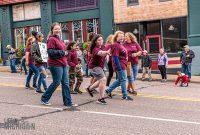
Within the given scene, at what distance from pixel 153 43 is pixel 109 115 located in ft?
52.6

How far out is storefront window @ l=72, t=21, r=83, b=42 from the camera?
26881mm

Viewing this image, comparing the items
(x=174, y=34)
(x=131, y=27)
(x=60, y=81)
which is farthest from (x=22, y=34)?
(x=60, y=81)

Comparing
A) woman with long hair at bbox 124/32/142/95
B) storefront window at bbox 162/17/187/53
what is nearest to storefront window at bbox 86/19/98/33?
storefront window at bbox 162/17/187/53

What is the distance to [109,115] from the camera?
317 inches

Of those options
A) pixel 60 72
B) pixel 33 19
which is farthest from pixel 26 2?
pixel 60 72

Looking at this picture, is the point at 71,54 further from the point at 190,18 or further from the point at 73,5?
the point at 73,5

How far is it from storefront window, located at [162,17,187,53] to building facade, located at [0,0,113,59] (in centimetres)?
377

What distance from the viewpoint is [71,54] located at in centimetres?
1169

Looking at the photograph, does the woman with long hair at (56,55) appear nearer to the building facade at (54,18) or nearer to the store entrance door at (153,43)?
the store entrance door at (153,43)

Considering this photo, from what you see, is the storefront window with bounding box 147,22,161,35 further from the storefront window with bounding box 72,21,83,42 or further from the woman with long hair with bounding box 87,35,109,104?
the woman with long hair with bounding box 87,35,109,104

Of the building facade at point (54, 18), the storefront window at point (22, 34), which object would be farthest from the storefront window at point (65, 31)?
the storefront window at point (22, 34)

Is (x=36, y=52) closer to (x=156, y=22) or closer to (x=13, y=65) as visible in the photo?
(x=13, y=65)

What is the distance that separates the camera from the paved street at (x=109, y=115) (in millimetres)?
6734

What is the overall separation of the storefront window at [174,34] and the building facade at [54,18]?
377 cm
